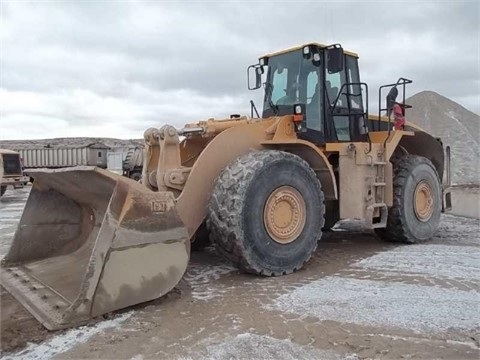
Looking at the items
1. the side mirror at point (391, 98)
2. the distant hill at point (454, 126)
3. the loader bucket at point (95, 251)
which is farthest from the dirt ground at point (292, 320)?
the distant hill at point (454, 126)

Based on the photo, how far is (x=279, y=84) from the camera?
6488 mm

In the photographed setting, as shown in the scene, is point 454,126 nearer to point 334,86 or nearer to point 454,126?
point 454,126

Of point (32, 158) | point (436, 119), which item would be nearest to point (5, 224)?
point (32, 158)

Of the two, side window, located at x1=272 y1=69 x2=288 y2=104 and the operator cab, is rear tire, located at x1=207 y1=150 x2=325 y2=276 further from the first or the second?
side window, located at x1=272 y1=69 x2=288 y2=104

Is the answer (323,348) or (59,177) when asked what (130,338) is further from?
(59,177)

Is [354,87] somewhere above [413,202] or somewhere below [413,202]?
above

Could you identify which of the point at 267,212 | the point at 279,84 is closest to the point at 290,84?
the point at 279,84

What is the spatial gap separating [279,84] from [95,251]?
3.80 meters

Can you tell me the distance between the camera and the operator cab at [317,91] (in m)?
5.98

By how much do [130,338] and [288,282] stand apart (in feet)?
5.90

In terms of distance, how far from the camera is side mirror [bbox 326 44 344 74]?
5.65m

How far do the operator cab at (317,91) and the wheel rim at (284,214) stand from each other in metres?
1.01

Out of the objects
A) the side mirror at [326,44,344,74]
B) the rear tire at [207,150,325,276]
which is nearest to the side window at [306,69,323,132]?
the side mirror at [326,44,344,74]

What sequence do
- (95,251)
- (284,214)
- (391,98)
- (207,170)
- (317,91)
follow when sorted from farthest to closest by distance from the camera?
(391,98)
(317,91)
(284,214)
(207,170)
(95,251)
